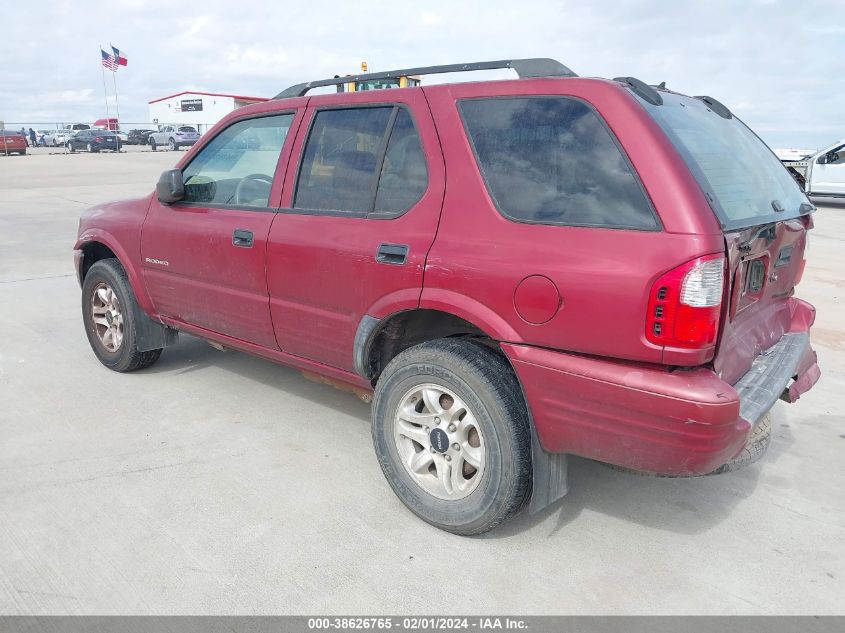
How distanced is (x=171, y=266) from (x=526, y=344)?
252 cm

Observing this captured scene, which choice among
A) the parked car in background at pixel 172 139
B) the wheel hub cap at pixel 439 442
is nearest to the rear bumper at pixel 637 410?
the wheel hub cap at pixel 439 442

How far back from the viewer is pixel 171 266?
4.19 meters

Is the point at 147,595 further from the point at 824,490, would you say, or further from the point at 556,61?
the point at 824,490

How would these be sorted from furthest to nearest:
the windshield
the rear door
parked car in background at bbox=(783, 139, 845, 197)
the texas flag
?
the texas flag < parked car in background at bbox=(783, 139, 845, 197) < the rear door < the windshield

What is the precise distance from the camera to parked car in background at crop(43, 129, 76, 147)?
47.2 metres

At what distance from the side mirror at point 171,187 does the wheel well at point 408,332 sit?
1.71 metres

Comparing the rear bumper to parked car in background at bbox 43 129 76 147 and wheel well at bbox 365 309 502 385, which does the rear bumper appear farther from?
parked car in background at bbox 43 129 76 147

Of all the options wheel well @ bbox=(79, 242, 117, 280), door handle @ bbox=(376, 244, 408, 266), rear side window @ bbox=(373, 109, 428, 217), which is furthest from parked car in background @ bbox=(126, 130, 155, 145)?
door handle @ bbox=(376, 244, 408, 266)

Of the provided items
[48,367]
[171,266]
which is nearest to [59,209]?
[48,367]

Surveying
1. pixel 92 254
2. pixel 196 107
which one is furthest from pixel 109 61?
pixel 92 254

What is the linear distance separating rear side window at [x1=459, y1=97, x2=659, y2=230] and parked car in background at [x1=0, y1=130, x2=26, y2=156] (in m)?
40.0

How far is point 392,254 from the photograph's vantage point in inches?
117

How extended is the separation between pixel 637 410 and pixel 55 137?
55.7 meters

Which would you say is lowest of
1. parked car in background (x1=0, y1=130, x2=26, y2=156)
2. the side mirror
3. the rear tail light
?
the rear tail light
